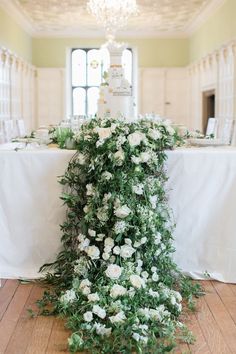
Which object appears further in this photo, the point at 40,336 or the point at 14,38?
the point at 14,38

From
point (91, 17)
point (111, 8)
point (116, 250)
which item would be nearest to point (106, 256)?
point (116, 250)

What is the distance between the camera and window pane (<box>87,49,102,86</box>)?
612 inches

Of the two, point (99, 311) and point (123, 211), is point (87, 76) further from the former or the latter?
point (99, 311)

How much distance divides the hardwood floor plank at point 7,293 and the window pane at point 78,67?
12153 millimetres

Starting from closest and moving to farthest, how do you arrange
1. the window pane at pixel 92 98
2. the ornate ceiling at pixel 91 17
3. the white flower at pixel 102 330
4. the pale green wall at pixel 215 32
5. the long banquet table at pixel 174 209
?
1. the white flower at pixel 102 330
2. the long banquet table at pixel 174 209
3. the pale green wall at pixel 215 32
4. the ornate ceiling at pixel 91 17
5. the window pane at pixel 92 98

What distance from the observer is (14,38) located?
12719 millimetres

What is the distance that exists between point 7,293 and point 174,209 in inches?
53.0

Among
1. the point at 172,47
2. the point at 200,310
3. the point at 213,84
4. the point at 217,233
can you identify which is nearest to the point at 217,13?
the point at 213,84

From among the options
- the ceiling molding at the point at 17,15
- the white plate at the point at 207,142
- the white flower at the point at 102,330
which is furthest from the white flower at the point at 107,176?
the ceiling molding at the point at 17,15

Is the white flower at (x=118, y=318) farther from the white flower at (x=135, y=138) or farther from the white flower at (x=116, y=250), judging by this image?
the white flower at (x=135, y=138)

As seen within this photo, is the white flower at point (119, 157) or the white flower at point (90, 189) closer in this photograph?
the white flower at point (119, 157)

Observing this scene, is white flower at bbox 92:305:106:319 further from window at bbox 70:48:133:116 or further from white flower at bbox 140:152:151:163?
window at bbox 70:48:133:116

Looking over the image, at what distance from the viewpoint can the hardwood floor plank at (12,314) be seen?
308 cm

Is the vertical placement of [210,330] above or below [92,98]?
below
